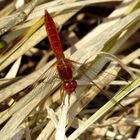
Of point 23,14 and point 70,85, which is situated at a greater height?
point 23,14

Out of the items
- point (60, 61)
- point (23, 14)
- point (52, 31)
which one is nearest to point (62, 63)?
point (60, 61)

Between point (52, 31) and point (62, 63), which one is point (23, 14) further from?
point (62, 63)

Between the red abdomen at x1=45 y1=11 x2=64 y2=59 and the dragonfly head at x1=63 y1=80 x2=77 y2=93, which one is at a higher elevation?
the red abdomen at x1=45 y1=11 x2=64 y2=59

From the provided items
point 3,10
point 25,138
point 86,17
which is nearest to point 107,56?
point 25,138

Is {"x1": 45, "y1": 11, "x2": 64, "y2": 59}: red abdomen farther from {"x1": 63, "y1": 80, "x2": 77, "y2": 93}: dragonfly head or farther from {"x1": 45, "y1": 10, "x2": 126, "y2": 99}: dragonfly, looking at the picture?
{"x1": 63, "y1": 80, "x2": 77, "y2": 93}: dragonfly head

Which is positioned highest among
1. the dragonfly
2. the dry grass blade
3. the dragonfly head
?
the dry grass blade

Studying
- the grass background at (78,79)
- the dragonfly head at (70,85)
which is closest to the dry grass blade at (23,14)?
the grass background at (78,79)

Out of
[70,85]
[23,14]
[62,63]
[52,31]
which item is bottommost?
[70,85]

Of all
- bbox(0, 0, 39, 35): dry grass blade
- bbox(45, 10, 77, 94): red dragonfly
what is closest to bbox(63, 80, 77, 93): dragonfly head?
bbox(45, 10, 77, 94): red dragonfly

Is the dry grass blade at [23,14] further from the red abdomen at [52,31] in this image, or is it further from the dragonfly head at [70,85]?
the dragonfly head at [70,85]
